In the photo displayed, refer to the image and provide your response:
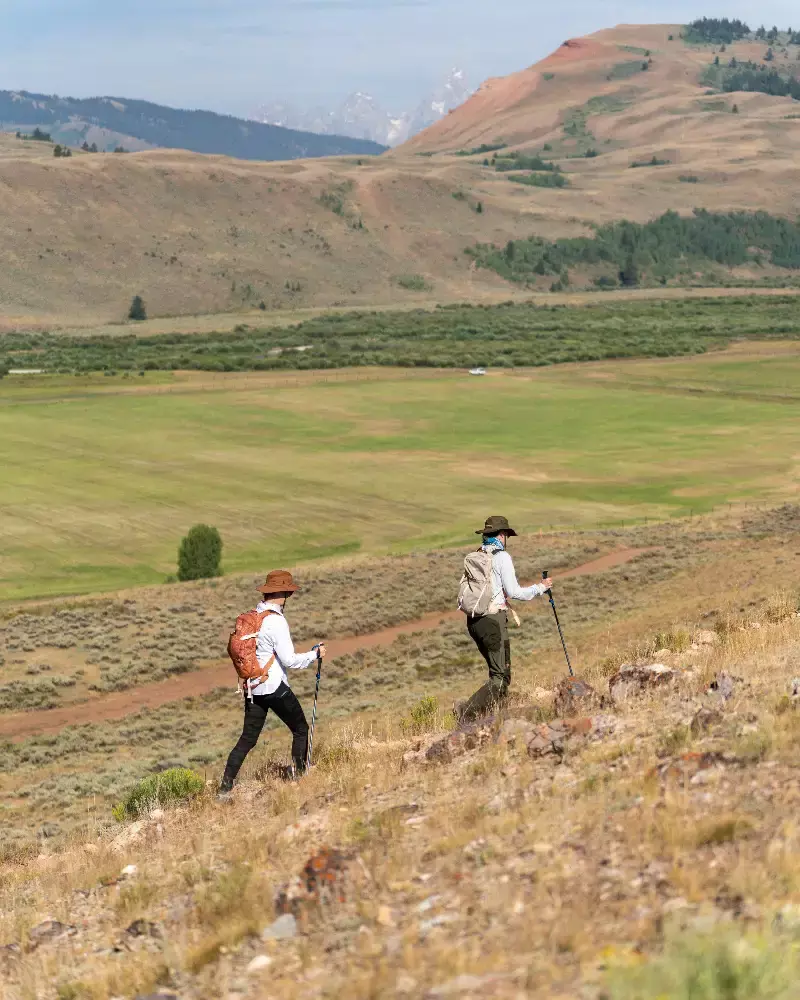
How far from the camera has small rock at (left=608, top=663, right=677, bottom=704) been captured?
12.8 m

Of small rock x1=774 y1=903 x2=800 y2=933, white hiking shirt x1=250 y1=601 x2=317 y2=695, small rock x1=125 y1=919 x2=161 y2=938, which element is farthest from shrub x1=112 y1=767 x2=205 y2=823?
small rock x1=774 y1=903 x2=800 y2=933

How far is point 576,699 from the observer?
12.9 meters

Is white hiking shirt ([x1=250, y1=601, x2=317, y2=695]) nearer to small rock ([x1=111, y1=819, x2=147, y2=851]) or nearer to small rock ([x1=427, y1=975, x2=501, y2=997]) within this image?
small rock ([x1=111, y1=819, x2=147, y2=851])

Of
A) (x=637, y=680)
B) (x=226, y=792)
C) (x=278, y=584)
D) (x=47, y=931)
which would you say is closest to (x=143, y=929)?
(x=47, y=931)

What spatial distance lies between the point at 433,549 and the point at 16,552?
47.0 ft

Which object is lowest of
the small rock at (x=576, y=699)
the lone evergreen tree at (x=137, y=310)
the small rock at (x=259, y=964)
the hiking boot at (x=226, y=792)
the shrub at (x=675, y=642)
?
the hiking boot at (x=226, y=792)

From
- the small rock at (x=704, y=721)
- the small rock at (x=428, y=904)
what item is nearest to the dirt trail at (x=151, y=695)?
the small rock at (x=704, y=721)

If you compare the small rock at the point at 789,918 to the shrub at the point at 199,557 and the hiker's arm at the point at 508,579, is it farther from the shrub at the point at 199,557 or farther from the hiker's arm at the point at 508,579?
the shrub at the point at 199,557

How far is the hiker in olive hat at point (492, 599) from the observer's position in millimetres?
13469

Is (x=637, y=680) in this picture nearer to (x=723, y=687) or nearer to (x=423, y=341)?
(x=723, y=687)

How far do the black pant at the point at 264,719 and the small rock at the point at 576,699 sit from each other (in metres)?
2.58

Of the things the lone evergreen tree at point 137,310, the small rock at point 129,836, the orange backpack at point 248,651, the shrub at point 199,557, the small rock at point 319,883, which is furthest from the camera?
the lone evergreen tree at point 137,310

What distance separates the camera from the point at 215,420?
7681 centimetres

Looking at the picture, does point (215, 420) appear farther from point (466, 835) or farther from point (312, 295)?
point (312, 295)
